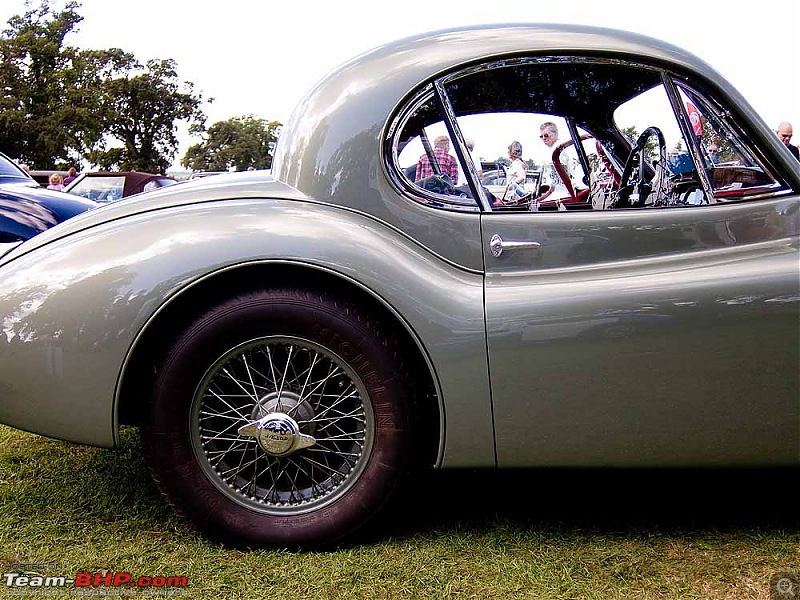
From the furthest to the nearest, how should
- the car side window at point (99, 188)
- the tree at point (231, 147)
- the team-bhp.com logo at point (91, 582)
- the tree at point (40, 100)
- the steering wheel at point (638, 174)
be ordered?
the tree at point (231, 147) → the tree at point (40, 100) → the car side window at point (99, 188) → the steering wheel at point (638, 174) → the team-bhp.com logo at point (91, 582)

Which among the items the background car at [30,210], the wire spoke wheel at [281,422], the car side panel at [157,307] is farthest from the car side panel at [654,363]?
the background car at [30,210]

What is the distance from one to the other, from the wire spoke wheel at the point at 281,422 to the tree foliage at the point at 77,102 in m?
44.2

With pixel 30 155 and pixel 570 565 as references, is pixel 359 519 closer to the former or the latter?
pixel 570 565

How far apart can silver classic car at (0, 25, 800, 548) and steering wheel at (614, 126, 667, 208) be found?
0.07 feet

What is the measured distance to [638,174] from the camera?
295 cm

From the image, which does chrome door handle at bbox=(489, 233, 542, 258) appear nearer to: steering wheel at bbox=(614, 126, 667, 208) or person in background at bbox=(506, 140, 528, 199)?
person in background at bbox=(506, 140, 528, 199)

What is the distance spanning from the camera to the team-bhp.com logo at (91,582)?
242 cm

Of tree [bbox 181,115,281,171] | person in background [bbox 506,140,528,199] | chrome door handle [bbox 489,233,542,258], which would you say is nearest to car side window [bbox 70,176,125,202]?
person in background [bbox 506,140,528,199]

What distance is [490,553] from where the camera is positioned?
267 centimetres

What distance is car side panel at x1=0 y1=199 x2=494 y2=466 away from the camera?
255 centimetres

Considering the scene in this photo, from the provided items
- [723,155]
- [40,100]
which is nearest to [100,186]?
[723,155]

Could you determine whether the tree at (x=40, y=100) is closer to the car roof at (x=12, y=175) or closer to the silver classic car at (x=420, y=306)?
the car roof at (x=12, y=175)

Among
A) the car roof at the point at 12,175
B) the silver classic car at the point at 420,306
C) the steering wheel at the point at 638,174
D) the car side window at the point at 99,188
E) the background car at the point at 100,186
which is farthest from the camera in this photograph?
the car side window at the point at 99,188

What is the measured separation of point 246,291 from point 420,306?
0.58m
